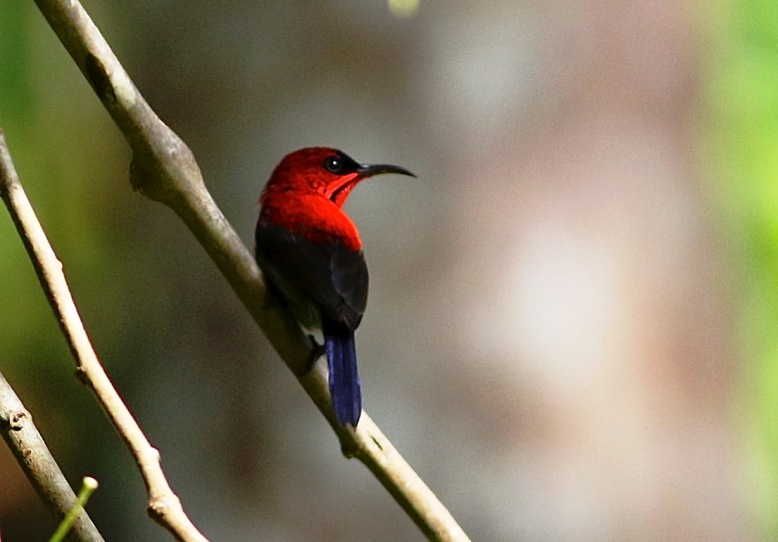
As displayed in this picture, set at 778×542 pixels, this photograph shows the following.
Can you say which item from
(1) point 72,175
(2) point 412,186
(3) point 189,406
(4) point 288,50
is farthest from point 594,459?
(1) point 72,175

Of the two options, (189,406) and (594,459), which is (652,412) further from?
(189,406)

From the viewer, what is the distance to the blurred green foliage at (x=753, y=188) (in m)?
2.78

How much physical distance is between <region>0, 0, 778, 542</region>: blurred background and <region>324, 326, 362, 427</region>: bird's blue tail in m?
0.56

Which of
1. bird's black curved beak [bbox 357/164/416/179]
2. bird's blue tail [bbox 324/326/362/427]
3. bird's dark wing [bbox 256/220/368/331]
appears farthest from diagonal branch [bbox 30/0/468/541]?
bird's black curved beak [bbox 357/164/416/179]

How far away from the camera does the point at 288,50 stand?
237cm

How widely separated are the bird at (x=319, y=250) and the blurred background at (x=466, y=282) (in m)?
0.27

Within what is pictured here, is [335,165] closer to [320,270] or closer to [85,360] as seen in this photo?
[320,270]

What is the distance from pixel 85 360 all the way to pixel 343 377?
16.3 inches

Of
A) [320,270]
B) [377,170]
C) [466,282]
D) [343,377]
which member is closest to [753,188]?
[466,282]

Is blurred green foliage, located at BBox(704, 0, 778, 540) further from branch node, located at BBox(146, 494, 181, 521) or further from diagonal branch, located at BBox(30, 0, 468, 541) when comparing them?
branch node, located at BBox(146, 494, 181, 521)

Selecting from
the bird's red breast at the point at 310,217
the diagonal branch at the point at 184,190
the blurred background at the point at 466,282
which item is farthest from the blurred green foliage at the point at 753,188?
the diagonal branch at the point at 184,190

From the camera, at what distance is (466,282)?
233 centimetres

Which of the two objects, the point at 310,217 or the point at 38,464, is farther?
the point at 310,217

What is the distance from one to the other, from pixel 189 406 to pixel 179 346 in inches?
4.5
